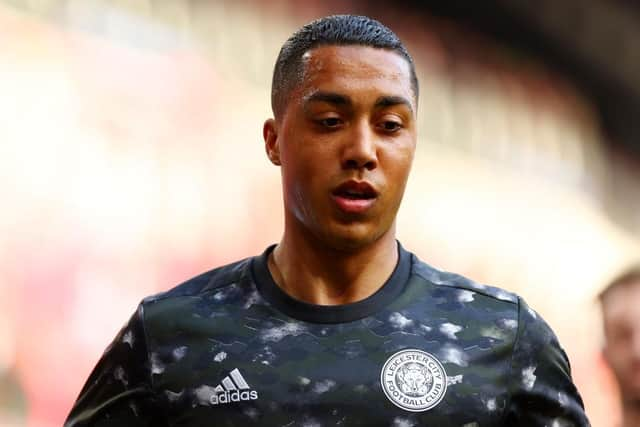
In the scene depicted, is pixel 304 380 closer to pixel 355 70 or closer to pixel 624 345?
pixel 355 70

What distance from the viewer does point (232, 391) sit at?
136 centimetres

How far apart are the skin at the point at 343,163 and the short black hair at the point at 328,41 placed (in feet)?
0.04

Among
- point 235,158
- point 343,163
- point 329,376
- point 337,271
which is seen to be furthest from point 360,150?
point 235,158

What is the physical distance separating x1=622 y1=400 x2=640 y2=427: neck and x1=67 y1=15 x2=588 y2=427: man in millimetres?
1218

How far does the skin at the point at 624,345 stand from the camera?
256cm

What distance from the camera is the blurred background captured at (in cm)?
203

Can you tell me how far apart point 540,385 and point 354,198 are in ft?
1.08

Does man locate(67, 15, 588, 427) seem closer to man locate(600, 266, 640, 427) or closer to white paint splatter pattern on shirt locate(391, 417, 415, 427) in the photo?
white paint splatter pattern on shirt locate(391, 417, 415, 427)

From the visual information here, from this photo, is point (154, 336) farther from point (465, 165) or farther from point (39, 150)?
point (465, 165)

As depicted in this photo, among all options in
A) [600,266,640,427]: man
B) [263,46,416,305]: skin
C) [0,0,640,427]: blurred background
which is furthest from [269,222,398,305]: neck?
[600,266,640,427]: man

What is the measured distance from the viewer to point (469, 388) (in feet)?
4.41

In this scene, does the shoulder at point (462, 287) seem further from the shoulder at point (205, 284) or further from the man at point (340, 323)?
the shoulder at point (205, 284)

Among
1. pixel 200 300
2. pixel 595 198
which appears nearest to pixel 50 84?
pixel 200 300

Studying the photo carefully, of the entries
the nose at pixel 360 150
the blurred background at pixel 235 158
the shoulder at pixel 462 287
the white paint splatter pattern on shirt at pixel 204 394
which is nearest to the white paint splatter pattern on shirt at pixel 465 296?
the shoulder at pixel 462 287
